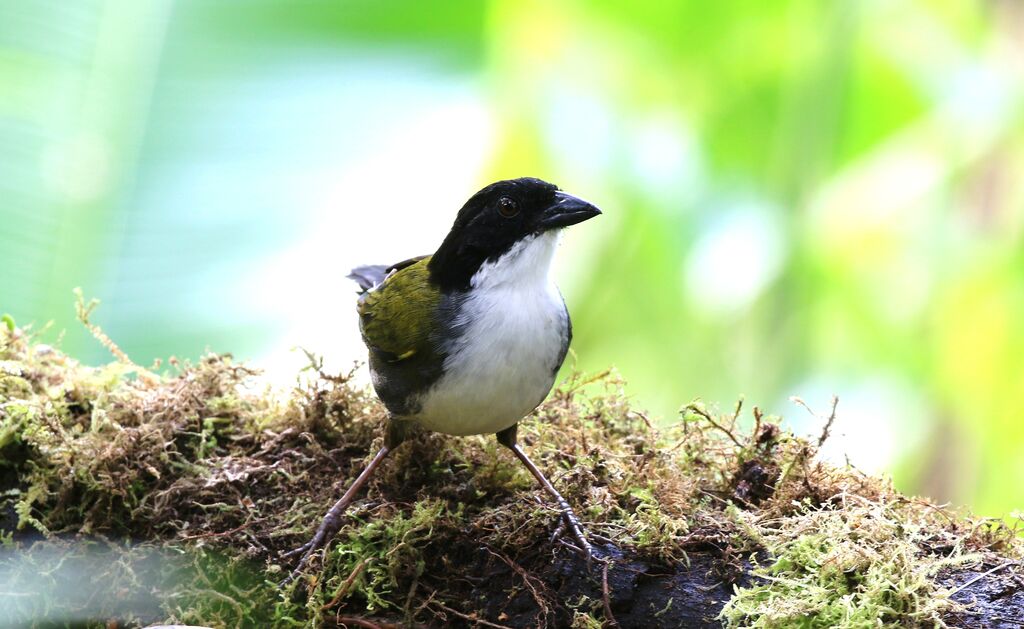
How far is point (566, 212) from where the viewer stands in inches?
134

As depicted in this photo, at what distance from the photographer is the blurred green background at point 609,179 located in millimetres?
4184

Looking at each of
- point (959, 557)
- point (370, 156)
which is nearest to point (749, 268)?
point (370, 156)

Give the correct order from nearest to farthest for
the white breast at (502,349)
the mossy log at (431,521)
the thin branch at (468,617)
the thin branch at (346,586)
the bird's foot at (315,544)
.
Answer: the mossy log at (431,521)
the thin branch at (468,617)
the thin branch at (346,586)
the bird's foot at (315,544)
the white breast at (502,349)

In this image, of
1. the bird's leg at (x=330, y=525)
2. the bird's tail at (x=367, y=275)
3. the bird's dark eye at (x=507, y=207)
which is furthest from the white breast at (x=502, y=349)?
the bird's tail at (x=367, y=275)

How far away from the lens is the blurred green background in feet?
13.7

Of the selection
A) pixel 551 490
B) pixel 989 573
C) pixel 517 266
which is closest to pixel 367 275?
pixel 517 266

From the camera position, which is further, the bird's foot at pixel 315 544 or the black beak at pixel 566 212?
the black beak at pixel 566 212

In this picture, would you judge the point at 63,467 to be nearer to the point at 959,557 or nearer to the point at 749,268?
the point at 959,557

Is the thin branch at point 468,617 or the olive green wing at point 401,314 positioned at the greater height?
the olive green wing at point 401,314

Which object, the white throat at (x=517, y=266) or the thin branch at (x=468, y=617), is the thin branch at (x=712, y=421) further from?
the thin branch at (x=468, y=617)

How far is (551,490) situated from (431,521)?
1.34 ft

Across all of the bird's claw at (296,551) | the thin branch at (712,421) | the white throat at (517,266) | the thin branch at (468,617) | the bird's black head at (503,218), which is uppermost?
the bird's black head at (503,218)

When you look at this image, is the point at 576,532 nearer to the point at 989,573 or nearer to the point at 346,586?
the point at 346,586

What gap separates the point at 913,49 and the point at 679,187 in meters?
1.93
